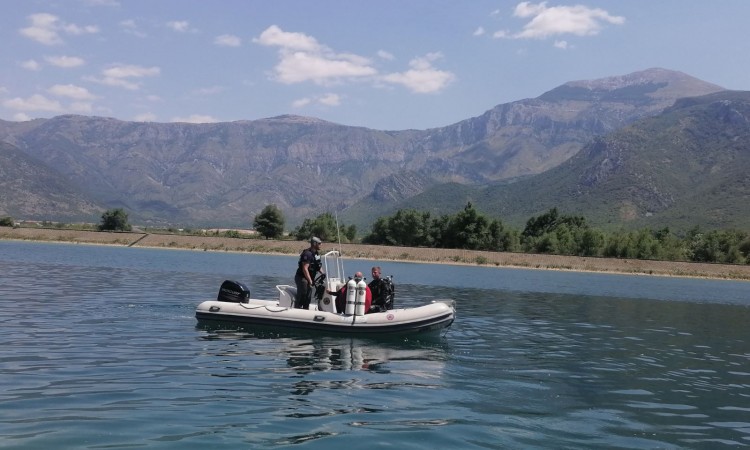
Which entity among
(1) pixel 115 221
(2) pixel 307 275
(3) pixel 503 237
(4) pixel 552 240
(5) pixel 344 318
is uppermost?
(1) pixel 115 221

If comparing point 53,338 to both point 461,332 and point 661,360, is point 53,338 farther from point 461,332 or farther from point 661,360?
point 661,360

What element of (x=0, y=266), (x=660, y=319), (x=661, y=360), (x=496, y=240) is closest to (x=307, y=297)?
(x=661, y=360)

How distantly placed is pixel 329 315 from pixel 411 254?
69134 millimetres

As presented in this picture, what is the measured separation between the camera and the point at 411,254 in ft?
286

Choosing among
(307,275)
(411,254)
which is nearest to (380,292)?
(307,275)

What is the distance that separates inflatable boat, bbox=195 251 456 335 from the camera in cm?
1814

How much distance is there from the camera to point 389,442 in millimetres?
9117

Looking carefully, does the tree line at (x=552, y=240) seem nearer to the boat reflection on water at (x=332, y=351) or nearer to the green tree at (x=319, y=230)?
the green tree at (x=319, y=230)

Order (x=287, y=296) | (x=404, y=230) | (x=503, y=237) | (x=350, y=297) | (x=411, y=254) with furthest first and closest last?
(x=404, y=230), (x=503, y=237), (x=411, y=254), (x=287, y=296), (x=350, y=297)

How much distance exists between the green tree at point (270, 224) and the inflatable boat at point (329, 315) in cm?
9348

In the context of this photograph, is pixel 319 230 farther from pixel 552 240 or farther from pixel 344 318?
pixel 344 318

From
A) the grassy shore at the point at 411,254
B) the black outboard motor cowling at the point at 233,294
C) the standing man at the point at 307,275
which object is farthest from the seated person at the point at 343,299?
the grassy shore at the point at 411,254

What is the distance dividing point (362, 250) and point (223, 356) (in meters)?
73.7

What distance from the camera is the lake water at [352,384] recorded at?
936cm
